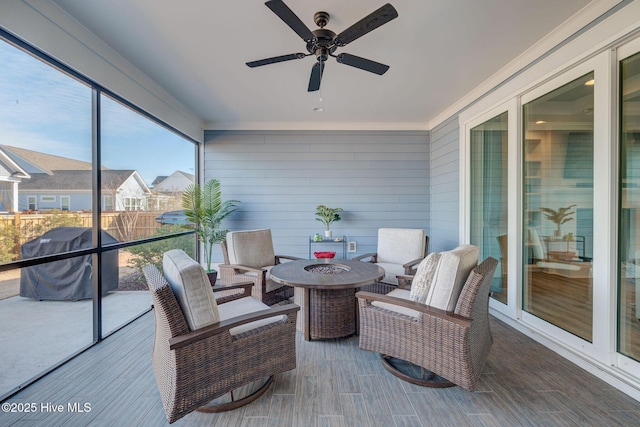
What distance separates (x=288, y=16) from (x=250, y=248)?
2646mm

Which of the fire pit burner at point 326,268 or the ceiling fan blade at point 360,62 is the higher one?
the ceiling fan blade at point 360,62

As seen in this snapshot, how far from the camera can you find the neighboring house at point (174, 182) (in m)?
4.02

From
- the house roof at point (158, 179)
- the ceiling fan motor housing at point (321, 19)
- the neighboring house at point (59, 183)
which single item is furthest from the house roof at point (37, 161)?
the ceiling fan motor housing at point (321, 19)

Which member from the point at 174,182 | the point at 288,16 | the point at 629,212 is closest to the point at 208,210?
the point at 174,182

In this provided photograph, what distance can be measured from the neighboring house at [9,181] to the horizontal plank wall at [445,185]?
4941mm

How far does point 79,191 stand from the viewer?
8.55 ft

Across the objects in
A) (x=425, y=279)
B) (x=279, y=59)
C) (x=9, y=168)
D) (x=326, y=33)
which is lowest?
(x=425, y=279)

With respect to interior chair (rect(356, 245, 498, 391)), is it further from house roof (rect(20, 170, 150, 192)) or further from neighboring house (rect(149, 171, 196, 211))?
neighboring house (rect(149, 171, 196, 211))

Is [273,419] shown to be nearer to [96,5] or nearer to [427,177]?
[96,5]

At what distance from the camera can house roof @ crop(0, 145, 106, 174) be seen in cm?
204

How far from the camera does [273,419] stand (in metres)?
1.76

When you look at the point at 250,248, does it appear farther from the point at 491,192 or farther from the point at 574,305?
the point at 574,305

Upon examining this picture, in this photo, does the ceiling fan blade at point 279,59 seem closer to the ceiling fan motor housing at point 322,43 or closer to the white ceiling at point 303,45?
the ceiling fan motor housing at point 322,43

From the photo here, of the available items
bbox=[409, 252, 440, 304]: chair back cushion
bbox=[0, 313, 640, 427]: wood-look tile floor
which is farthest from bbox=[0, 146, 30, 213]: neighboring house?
bbox=[409, 252, 440, 304]: chair back cushion
